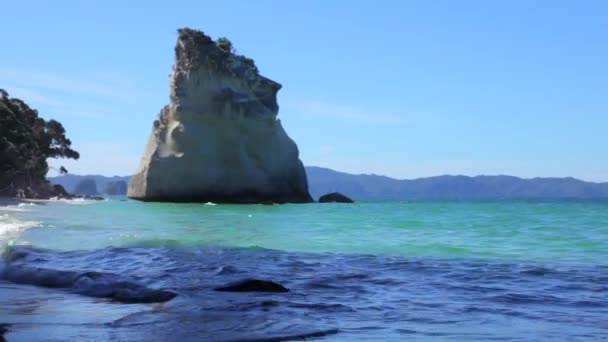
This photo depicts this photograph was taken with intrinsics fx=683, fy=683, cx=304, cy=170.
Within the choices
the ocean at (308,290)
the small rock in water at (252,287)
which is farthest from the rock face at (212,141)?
the small rock in water at (252,287)

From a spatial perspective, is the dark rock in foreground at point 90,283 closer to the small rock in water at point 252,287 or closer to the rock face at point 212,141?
the small rock in water at point 252,287

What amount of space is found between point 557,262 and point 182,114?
2194 inches

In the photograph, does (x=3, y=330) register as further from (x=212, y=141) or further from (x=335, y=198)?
(x=335, y=198)

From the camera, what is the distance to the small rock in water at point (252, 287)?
9867 mm

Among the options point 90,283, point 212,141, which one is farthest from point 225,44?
point 90,283

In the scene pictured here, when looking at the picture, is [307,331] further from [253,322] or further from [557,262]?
[557,262]

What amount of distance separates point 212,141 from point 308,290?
58525mm

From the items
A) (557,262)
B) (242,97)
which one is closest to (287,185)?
(242,97)

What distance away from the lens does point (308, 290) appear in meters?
10.3

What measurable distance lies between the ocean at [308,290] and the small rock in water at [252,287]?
0.89ft

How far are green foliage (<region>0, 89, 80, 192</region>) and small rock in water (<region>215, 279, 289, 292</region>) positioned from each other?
6032 cm

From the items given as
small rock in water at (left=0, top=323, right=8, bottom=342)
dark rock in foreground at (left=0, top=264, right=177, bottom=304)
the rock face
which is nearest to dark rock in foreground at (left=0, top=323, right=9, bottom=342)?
small rock in water at (left=0, top=323, right=8, bottom=342)

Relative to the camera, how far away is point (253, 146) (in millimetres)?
69438

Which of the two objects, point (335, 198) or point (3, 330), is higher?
point (335, 198)
